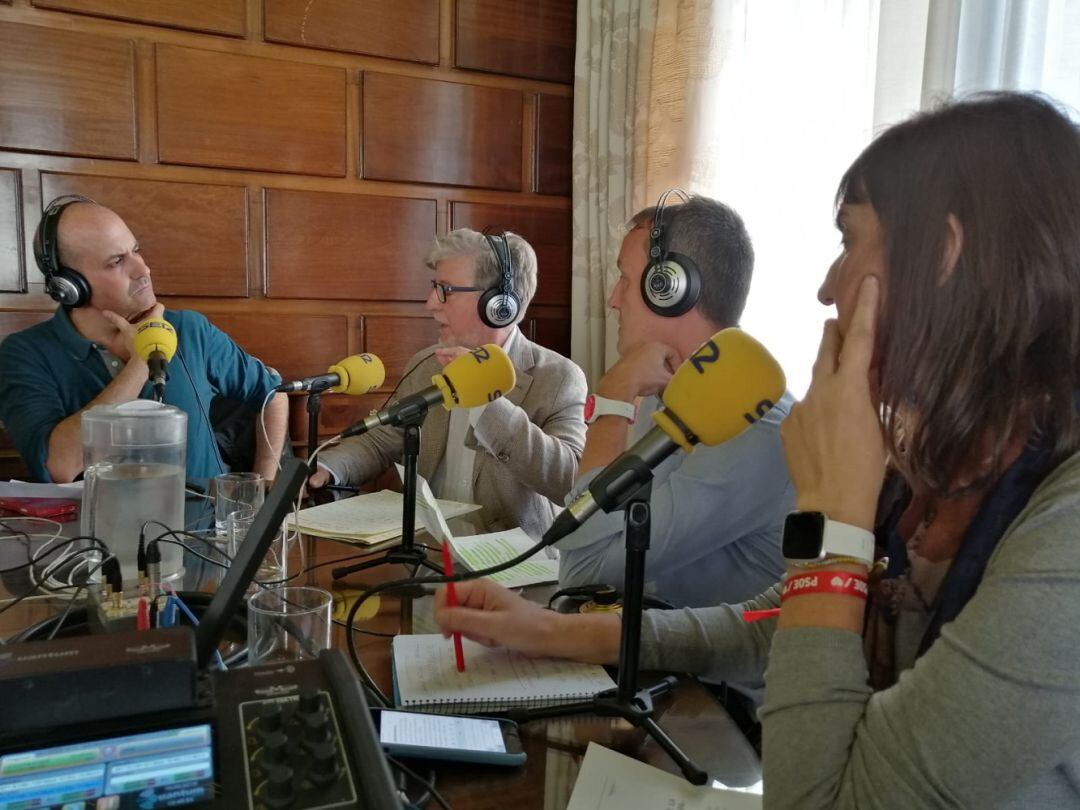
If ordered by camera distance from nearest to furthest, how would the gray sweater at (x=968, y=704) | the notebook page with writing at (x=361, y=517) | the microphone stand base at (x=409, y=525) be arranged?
the gray sweater at (x=968, y=704)
the microphone stand base at (x=409, y=525)
the notebook page with writing at (x=361, y=517)

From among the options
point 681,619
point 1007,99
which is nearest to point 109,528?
point 681,619

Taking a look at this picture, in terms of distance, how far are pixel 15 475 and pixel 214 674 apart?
253cm

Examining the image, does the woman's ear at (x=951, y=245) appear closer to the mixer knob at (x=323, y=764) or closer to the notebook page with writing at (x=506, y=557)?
the mixer knob at (x=323, y=764)

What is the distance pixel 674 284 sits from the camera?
1.46 meters

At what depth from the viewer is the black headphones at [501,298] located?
226cm

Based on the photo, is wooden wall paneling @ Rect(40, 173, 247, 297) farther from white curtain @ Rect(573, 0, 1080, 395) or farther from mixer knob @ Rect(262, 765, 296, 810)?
mixer knob @ Rect(262, 765, 296, 810)

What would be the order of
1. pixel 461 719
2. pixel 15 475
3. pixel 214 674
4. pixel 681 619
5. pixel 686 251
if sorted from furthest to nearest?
1. pixel 15 475
2. pixel 686 251
3. pixel 681 619
4. pixel 461 719
5. pixel 214 674

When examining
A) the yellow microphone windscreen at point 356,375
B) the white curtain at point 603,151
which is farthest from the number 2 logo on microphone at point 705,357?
the white curtain at point 603,151

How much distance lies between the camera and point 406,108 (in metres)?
3.11

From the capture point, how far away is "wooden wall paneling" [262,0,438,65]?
2.90 m

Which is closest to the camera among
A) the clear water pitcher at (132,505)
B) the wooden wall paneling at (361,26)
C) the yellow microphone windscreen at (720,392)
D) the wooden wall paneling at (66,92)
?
the yellow microphone windscreen at (720,392)

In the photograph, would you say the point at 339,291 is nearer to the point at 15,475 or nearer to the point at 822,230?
the point at 15,475

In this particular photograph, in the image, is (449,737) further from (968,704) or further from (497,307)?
(497,307)

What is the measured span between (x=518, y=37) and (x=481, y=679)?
290cm
